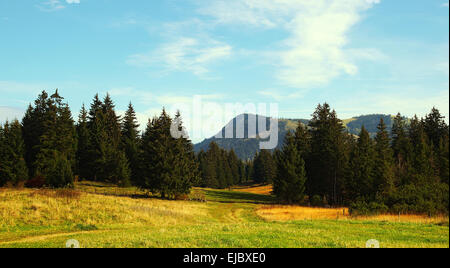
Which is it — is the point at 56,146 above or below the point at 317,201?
above

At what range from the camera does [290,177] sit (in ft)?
179

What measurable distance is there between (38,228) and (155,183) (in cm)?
2637

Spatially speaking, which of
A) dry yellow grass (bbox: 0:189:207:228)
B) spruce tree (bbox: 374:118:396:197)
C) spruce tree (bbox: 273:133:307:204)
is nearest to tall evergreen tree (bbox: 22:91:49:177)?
dry yellow grass (bbox: 0:189:207:228)

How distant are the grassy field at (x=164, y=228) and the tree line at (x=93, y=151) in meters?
15.6

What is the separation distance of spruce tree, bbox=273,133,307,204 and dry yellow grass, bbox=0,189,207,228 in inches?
935

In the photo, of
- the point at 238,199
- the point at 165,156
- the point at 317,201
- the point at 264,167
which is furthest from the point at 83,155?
the point at 264,167

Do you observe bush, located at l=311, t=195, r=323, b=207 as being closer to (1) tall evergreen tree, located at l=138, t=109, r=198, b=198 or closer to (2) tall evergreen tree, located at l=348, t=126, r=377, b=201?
(2) tall evergreen tree, located at l=348, t=126, r=377, b=201

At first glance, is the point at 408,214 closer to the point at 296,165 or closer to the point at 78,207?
the point at 296,165

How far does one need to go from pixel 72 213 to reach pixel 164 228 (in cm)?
1242

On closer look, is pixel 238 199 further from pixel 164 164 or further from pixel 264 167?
pixel 264 167

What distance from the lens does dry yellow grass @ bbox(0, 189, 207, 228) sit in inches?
1043

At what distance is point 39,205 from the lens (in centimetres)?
2980

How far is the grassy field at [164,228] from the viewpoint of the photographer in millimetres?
14172
